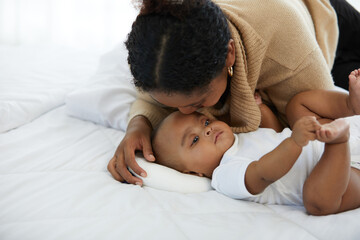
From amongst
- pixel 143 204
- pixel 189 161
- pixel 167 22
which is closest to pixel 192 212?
pixel 143 204

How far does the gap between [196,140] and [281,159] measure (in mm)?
304

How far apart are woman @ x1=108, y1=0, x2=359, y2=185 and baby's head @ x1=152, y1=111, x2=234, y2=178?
5cm

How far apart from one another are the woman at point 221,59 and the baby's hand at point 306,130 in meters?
0.25

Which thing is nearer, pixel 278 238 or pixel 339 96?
pixel 278 238

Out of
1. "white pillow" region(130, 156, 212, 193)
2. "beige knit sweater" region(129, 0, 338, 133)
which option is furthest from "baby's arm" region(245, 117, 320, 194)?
"beige knit sweater" region(129, 0, 338, 133)

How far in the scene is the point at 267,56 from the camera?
1.04 metres

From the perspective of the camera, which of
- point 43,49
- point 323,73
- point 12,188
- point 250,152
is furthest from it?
point 43,49

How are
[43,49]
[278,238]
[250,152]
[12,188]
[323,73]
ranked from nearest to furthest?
[278,238]
[12,188]
[250,152]
[323,73]
[43,49]

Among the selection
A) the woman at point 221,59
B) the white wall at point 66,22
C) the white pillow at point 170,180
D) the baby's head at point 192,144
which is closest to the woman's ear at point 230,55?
the woman at point 221,59

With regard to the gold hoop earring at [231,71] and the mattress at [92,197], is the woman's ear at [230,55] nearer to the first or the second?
the gold hoop earring at [231,71]

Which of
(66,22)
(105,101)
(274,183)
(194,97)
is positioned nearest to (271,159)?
(274,183)

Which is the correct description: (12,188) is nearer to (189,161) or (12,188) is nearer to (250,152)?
(189,161)

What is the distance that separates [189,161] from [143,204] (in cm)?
23

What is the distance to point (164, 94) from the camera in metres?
0.82
